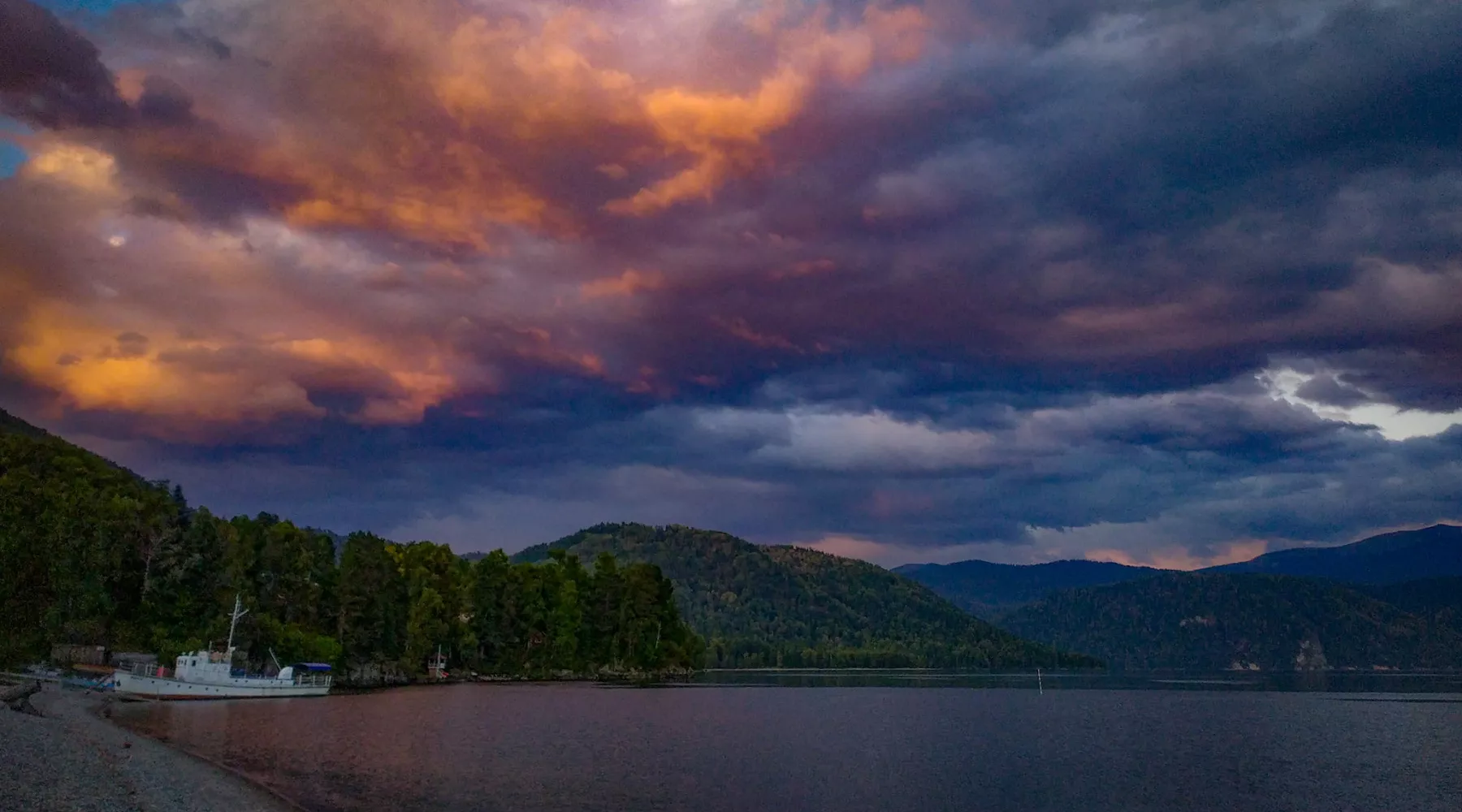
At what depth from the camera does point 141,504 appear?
137m

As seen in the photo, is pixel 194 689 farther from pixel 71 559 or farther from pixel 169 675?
pixel 71 559

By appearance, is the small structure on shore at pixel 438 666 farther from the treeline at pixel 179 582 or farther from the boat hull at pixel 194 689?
the boat hull at pixel 194 689

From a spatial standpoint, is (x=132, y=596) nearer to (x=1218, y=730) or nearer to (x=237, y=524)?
(x=237, y=524)

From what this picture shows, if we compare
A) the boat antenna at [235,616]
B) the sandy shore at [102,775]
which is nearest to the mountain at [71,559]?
the boat antenna at [235,616]

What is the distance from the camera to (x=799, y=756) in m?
78.8

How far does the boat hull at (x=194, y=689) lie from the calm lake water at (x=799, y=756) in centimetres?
408

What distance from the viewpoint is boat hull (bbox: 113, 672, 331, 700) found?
113688mm

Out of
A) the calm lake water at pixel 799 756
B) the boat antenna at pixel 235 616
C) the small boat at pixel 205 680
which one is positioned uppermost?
the boat antenna at pixel 235 616

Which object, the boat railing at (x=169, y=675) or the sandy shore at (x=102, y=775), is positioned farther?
the boat railing at (x=169, y=675)

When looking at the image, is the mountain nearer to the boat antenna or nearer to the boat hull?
the boat hull

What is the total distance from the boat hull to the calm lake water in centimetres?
408

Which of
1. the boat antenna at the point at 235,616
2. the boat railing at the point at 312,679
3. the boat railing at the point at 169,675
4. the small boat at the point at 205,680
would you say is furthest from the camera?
the boat railing at the point at 312,679

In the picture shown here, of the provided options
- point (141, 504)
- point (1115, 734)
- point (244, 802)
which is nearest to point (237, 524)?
point (141, 504)

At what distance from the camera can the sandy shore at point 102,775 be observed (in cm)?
3860
